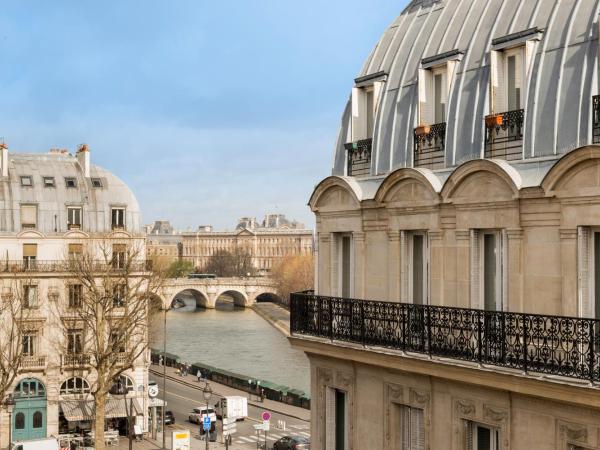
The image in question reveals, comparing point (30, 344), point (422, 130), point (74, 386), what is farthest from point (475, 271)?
point (74, 386)

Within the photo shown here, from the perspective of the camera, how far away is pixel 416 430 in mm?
13414

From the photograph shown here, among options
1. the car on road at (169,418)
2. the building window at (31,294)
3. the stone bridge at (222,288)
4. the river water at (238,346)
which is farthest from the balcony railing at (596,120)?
the stone bridge at (222,288)

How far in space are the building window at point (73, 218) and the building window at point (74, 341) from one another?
5.34m

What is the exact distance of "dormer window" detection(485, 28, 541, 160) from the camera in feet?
39.3

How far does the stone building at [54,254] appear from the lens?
38.5m

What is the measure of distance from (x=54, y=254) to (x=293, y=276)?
89927mm

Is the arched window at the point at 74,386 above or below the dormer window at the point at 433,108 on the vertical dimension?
below

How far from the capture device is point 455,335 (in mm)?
12125

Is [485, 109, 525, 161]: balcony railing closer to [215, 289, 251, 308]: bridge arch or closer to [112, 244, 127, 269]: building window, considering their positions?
[112, 244, 127, 269]: building window

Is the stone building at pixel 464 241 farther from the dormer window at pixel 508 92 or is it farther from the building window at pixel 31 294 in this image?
the building window at pixel 31 294

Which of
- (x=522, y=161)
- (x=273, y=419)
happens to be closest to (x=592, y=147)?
(x=522, y=161)

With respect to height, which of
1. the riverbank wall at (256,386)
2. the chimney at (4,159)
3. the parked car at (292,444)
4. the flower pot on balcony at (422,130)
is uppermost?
the chimney at (4,159)

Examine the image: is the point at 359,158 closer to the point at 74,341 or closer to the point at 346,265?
the point at 346,265

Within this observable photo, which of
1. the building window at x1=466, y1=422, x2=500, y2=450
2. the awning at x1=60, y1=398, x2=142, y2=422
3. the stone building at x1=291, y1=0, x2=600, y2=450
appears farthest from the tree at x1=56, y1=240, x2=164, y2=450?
the building window at x1=466, y1=422, x2=500, y2=450
